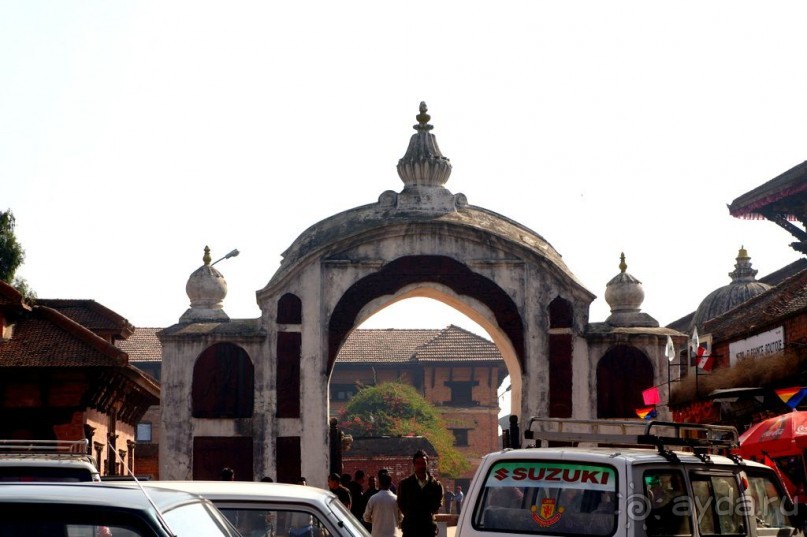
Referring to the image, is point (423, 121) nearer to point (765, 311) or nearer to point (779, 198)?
point (765, 311)

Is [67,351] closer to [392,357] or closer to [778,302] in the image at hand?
[778,302]

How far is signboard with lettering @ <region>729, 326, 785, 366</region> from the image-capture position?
24688 mm

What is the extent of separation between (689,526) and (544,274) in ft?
62.6

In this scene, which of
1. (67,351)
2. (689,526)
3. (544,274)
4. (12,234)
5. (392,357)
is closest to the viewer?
(689,526)

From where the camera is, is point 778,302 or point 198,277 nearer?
point 778,302

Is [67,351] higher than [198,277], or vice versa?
[198,277]

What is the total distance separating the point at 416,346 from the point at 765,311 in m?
42.3

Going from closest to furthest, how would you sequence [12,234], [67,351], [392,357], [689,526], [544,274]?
[689,526] < [67,351] < [544,274] < [12,234] < [392,357]

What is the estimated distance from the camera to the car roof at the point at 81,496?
14.8ft

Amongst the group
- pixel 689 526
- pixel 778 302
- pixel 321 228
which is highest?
pixel 321 228

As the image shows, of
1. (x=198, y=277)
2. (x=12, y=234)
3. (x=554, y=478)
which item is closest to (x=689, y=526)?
(x=554, y=478)

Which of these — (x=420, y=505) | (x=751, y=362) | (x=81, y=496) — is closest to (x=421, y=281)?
(x=751, y=362)

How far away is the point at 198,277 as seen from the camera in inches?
1140

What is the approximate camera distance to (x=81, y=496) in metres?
4.59
